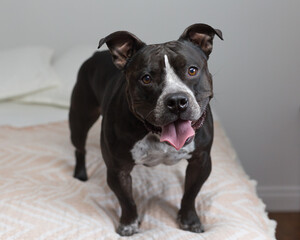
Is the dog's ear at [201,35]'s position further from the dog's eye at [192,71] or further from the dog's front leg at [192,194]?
the dog's front leg at [192,194]

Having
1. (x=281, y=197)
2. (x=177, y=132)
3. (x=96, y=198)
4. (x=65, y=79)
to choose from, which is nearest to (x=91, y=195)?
(x=96, y=198)

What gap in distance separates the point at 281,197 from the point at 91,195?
1.65 m

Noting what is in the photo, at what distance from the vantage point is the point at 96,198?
187cm

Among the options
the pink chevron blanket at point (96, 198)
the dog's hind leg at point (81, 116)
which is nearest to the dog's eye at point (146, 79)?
the pink chevron blanket at point (96, 198)

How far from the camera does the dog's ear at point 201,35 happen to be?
1457 mm

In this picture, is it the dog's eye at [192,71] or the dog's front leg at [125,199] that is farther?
the dog's front leg at [125,199]

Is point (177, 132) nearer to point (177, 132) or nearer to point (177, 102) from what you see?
point (177, 132)

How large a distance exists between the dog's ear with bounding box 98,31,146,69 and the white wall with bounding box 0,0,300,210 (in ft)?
3.23

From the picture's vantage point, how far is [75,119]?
80.7 inches

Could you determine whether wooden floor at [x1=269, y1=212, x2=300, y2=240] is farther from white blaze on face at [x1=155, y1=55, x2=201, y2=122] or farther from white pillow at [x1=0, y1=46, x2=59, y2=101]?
white pillow at [x1=0, y1=46, x2=59, y2=101]

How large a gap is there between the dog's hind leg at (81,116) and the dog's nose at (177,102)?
0.76m

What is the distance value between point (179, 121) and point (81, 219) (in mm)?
580

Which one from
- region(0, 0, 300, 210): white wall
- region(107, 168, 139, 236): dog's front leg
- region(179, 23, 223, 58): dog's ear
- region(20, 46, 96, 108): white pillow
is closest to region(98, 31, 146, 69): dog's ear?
region(179, 23, 223, 58): dog's ear

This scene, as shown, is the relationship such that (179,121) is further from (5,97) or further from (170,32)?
(5,97)
